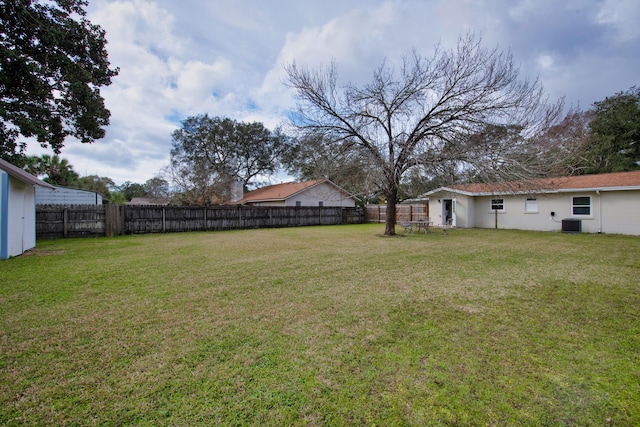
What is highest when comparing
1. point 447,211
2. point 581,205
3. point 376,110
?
point 376,110

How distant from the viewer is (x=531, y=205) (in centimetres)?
1545

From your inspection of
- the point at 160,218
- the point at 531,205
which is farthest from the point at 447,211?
the point at 160,218

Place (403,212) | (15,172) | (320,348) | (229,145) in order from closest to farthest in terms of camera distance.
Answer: (320,348) < (15,172) < (403,212) < (229,145)

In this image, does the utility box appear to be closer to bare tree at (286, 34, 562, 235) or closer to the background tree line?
the background tree line

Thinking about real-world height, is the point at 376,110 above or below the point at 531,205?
above

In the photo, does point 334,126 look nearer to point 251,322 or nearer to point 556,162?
point 556,162

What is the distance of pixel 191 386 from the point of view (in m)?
2.27

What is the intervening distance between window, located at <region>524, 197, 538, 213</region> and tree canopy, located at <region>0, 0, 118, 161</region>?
71.7 ft

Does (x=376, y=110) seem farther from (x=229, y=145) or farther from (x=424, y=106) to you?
(x=229, y=145)

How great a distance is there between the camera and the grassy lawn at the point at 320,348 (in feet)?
6.61

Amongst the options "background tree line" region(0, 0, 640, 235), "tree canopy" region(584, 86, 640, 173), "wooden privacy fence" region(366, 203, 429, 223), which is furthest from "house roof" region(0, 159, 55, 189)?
"tree canopy" region(584, 86, 640, 173)

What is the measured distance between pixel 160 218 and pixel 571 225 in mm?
20788

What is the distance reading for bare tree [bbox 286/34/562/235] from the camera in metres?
10.1

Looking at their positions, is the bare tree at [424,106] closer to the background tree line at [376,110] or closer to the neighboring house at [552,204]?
the background tree line at [376,110]
